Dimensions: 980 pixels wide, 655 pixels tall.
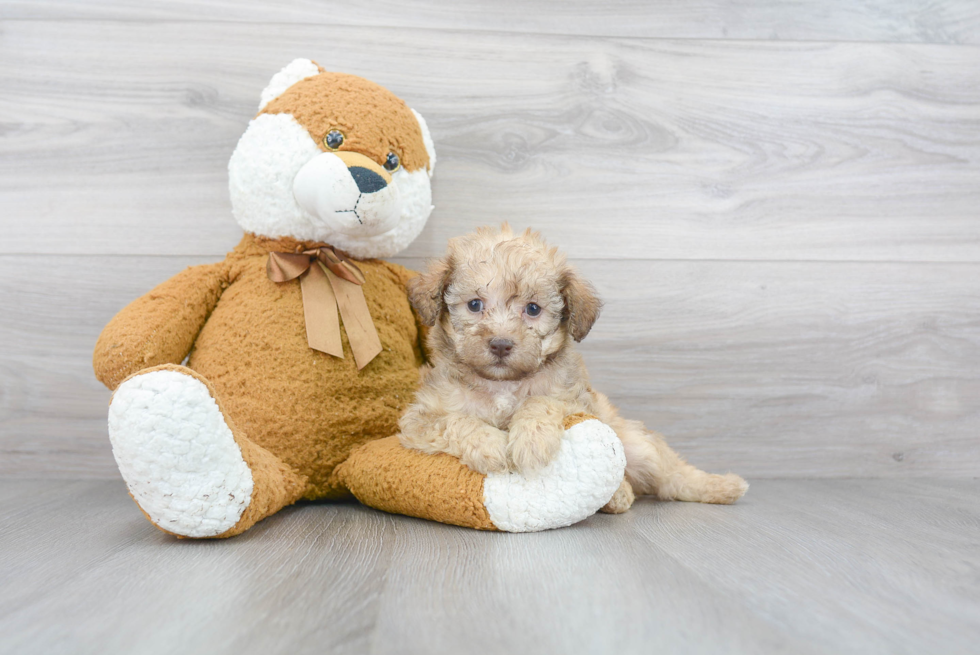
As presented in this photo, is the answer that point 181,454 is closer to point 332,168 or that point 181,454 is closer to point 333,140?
point 332,168

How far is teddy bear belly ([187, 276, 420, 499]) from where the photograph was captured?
158cm

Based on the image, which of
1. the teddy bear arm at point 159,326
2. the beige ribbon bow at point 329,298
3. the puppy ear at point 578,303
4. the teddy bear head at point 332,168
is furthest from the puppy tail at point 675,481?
the teddy bear arm at point 159,326

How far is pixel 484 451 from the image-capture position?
1396 millimetres

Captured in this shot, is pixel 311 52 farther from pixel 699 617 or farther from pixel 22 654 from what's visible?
pixel 699 617

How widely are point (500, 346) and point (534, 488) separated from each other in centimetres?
30

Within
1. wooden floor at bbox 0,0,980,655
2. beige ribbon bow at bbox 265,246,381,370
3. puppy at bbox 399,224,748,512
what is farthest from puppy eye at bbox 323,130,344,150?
wooden floor at bbox 0,0,980,655

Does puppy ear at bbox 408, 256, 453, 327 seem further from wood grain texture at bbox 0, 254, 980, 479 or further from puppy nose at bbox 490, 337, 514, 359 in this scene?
wood grain texture at bbox 0, 254, 980, 479

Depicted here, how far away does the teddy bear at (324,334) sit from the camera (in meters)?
1.40

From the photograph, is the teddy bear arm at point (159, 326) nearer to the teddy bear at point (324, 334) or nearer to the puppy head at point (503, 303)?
the teddy bear at point (324, 334)

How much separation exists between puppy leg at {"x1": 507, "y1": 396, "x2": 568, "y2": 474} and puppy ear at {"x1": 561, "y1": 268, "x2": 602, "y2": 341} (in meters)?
0.22

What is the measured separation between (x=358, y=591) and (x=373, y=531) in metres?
0.36

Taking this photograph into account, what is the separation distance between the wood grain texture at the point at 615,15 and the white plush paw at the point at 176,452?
139 centimetres

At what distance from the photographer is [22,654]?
0.87 m

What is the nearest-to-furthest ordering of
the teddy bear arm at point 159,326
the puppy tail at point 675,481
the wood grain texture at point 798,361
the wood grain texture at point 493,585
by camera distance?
the wood grain texture at point 493,585 < the teddy bear arm at point 159,326 < the puppy tail at point 675,481 < the wood grain texture at point 798,361
